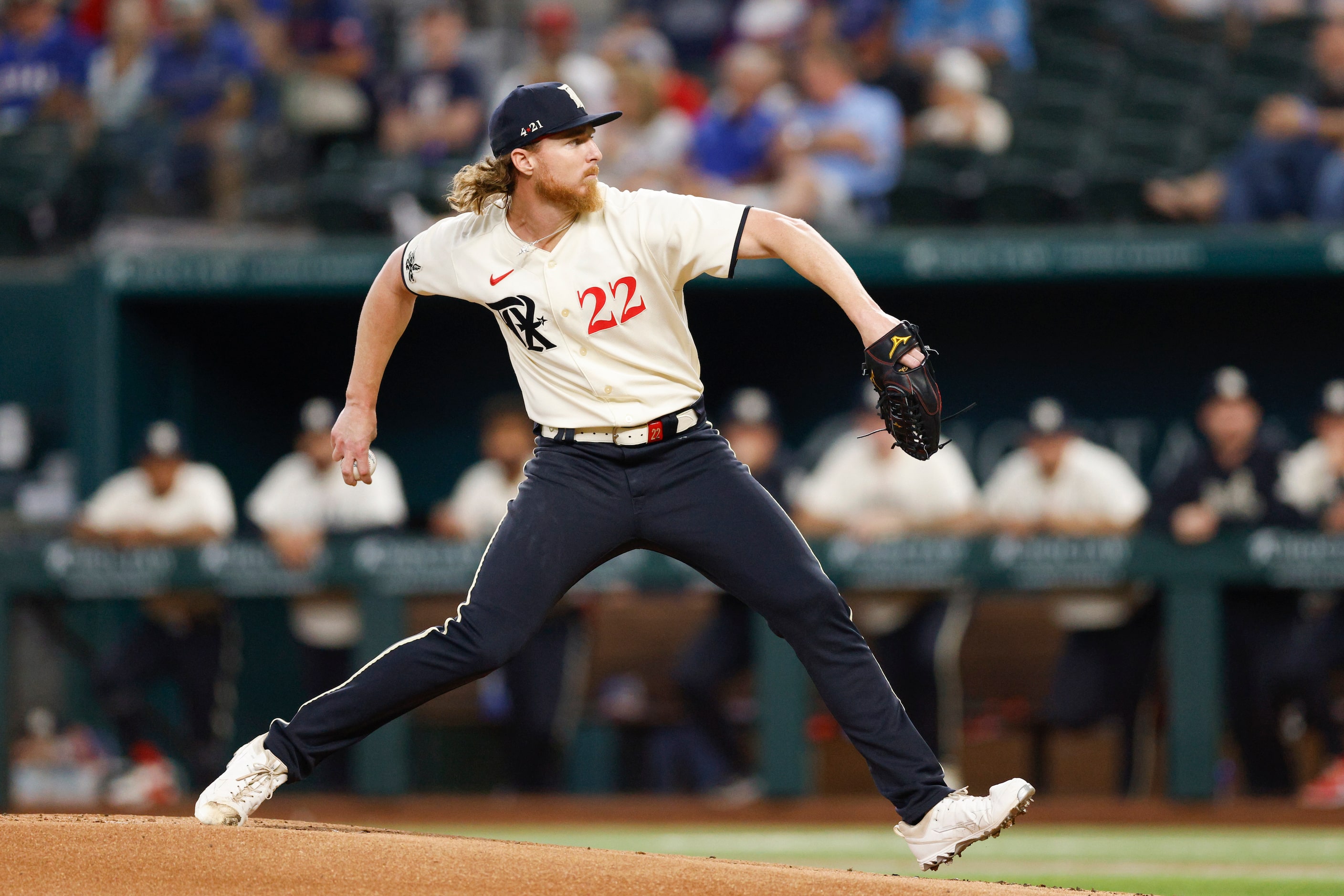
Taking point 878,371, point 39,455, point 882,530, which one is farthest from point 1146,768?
point 39,455

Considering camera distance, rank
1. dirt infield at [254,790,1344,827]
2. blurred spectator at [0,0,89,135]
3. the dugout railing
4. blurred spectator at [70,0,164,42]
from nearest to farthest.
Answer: dirt infield at [254,790,1344,827], the dugout railing, blurred spectator at [0,0,89,135], blurred spectator at [70,0,164,42]

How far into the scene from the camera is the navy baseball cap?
12.3 feet

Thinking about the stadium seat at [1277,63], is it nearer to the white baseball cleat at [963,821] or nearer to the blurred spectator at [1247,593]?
the blurred spectator at [1247,593]

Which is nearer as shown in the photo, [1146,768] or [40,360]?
[1146,768]

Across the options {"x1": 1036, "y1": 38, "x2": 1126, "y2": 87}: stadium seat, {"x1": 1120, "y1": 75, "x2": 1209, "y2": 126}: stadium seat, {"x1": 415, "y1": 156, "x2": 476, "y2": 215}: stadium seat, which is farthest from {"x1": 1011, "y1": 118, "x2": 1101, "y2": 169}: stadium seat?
{"x1": 415, "y1": 156, "x2": 476, "y2": 215}: stadium seat

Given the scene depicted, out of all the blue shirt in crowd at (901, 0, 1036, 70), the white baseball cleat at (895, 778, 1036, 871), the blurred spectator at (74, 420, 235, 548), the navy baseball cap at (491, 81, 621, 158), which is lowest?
the white baseball cleat at (895, 778, 1036, 871)

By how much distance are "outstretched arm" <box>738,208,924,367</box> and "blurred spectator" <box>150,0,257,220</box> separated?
686 cm

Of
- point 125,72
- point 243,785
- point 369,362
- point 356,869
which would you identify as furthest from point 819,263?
point 125,72

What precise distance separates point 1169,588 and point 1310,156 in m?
2.73

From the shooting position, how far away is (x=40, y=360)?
10078 millimetres

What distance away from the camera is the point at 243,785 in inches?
154

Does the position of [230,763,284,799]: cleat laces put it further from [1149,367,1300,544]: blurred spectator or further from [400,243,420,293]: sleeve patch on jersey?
[1149,367,1300,544]: blurred spectator

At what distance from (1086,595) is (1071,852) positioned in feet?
4.88

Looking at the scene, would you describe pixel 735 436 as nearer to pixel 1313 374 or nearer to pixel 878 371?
pixel 1313 374
